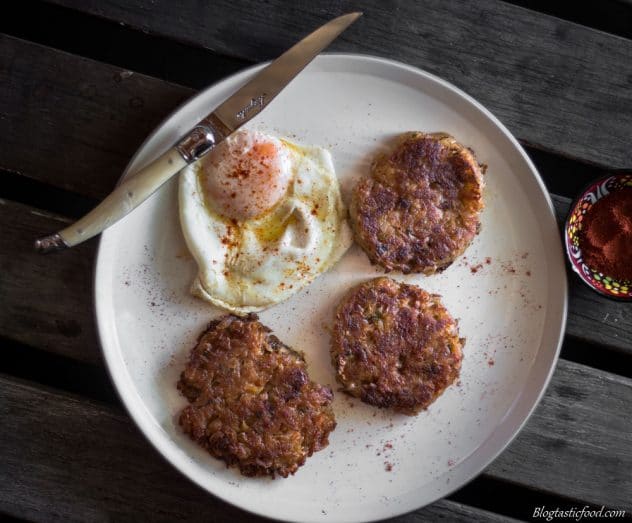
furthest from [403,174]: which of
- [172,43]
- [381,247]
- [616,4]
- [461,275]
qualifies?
[616,4]

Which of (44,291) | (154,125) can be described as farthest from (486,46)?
(44,291)

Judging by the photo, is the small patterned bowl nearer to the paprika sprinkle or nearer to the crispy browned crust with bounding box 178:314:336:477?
the paprika sprinkle

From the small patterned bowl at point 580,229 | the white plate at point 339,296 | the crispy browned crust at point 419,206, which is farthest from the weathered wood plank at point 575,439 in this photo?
the crispy browned crust at point 419,206

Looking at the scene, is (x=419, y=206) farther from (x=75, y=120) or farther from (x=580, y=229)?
(x=75, y=120)

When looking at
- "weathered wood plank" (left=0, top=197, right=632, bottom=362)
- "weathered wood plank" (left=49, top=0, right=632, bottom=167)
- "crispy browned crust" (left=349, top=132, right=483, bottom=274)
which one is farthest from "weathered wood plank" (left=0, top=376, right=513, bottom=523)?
"weathered wood plank" (left=49, top=0, right=632, bottom=167)

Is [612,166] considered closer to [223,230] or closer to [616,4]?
[616,4]
